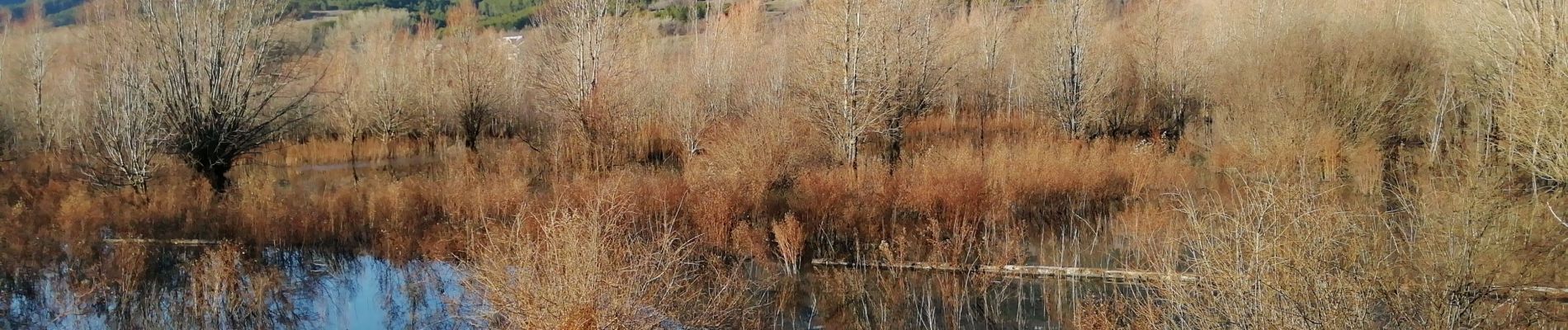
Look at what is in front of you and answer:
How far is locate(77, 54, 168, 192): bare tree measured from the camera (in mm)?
11961

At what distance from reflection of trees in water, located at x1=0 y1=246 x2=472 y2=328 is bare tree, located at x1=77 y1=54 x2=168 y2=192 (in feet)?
7.38

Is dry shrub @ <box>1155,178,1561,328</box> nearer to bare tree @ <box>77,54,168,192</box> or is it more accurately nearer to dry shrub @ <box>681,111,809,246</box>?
dry shrub @ <box>681,111,809,246</box>

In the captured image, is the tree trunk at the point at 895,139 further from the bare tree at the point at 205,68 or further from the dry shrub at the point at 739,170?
the bare tree at the point at 205,68

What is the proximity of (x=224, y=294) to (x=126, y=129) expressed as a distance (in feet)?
16.4

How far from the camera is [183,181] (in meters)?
12.9

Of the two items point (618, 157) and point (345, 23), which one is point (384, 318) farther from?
point (345, 23)

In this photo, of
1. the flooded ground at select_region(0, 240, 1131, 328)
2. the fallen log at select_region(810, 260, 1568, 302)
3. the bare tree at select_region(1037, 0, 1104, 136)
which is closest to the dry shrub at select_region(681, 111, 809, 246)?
the fallen log at select_region(810, 260, 1568, 302)

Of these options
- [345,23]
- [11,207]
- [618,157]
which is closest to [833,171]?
[618,157]

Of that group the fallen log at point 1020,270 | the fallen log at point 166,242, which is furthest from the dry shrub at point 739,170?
the fallen log at point 166,242

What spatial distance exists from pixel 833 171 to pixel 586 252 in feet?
27.3

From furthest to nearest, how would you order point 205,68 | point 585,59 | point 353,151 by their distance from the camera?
point 353,151 → point 585,59 → point 205,68

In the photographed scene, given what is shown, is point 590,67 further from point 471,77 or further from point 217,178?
point 217,178

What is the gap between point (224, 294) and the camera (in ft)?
28.1

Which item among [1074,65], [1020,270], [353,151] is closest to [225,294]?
[1020,270]
